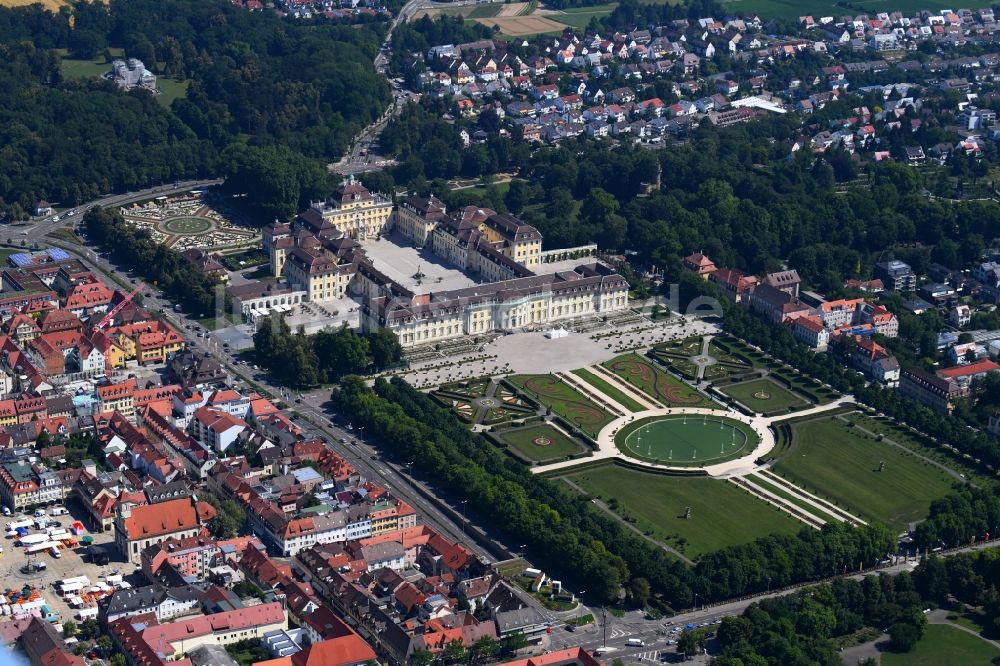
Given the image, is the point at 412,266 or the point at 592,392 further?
the point at 412,266

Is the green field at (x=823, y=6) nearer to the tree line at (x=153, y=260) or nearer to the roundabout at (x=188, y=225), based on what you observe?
the roundabout at (x=188, y=225)

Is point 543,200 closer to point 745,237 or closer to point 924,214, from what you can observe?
point 745,237

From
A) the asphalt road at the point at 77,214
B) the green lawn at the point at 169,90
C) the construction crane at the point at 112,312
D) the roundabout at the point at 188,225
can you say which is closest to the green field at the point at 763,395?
the construction crane at the point at 112,312

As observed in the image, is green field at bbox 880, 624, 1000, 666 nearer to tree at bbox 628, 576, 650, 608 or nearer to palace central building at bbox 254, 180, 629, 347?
tree at bbox 628, 576, 650, 608

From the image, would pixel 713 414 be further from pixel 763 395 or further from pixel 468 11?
pixel 468 11

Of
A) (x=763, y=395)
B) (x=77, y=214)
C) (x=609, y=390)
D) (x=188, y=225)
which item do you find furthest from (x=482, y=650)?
(x=77, y=214)

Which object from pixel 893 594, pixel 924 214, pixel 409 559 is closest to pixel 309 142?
pixel 924 214

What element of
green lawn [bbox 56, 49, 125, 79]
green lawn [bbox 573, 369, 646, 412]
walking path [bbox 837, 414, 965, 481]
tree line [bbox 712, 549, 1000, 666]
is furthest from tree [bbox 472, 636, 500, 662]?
green lawn [bbox 56, 49, 125, 79]
